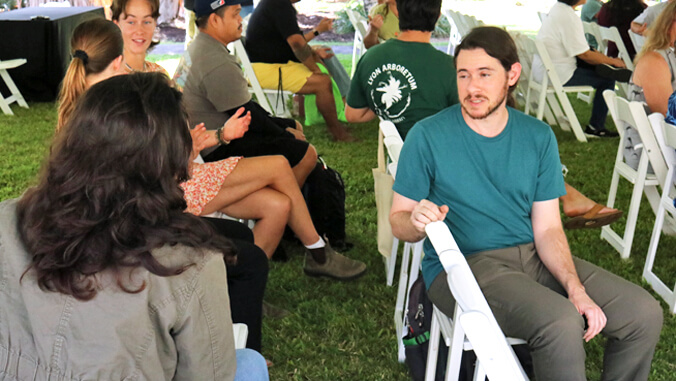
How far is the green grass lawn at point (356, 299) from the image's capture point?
8.99 feet

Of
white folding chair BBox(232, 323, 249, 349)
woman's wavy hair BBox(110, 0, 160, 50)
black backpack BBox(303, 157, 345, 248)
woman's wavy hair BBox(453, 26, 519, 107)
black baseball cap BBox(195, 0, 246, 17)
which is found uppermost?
woman's wavy hair BBox(453, 26, 519, 107)

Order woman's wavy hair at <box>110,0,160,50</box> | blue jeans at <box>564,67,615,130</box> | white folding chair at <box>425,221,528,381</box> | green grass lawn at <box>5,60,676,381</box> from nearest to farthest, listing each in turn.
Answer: white folding chair at <box>425,221,528,381</box>
green grass lawn at <box>5,60,676,381</box>
woman's wavy hair at <box>110,0,160,50</box>
blue jeans at <box>564,67,615,130</box>

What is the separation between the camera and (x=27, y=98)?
24.0 ft

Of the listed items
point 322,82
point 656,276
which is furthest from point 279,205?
point 322,82

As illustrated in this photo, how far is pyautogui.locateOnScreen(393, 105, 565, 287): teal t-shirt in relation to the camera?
2.24m

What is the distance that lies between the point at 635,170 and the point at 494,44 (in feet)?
6.21

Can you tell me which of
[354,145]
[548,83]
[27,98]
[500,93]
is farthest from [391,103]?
[27,98]

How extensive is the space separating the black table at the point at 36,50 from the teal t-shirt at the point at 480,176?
574 cm

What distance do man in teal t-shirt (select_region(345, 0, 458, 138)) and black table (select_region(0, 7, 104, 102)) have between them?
187 inches

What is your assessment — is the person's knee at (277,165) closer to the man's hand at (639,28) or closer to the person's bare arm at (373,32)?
the person's bare arm at (373,32)

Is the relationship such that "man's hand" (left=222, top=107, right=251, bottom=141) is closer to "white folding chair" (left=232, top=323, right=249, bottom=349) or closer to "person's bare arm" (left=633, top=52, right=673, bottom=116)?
"white folding chair" (left=232, top=323, right=249, bottom=349)

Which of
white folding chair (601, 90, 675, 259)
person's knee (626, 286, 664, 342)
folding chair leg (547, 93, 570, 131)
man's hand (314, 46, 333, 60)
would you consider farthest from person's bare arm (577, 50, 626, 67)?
person's knee (626, 286, 664, 342)

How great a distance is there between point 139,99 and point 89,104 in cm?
10

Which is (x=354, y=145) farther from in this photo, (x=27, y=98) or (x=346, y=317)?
(x=27, y=98)
